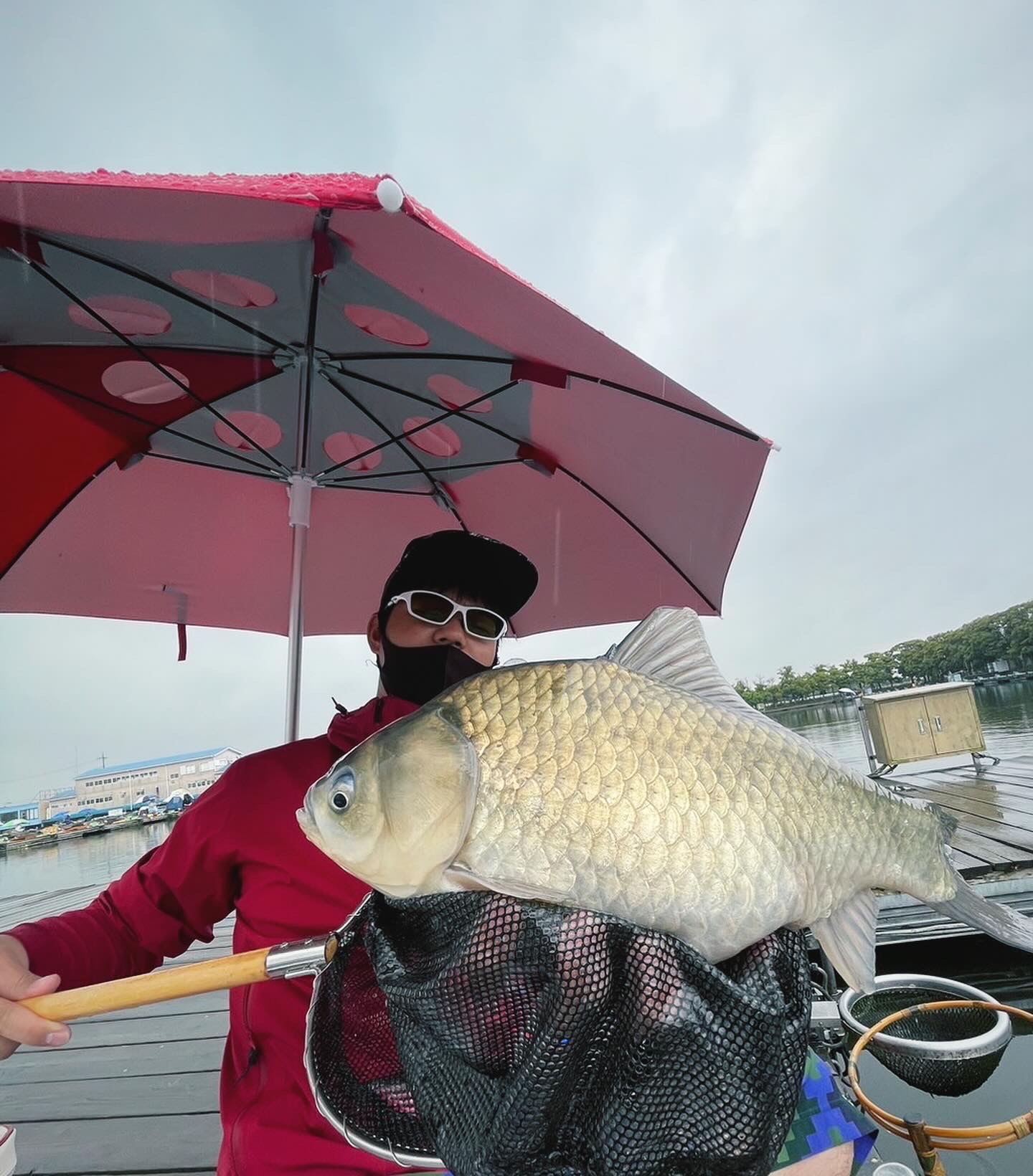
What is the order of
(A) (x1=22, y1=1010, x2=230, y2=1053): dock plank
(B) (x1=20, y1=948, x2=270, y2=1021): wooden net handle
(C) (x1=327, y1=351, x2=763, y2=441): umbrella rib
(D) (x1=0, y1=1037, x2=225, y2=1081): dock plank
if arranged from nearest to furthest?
(B) (x1=20, y1=948, x2=270, y2=1021): wooden net handle < (C) (x1=327, y1=351, x2=763, y2=441): umbrella rib < (D) (x1=0, y1=1037, x2=225, y2=1081): dock plank < (A) (x1=22, y1=1010, x2=230, y2=1053): dock plank

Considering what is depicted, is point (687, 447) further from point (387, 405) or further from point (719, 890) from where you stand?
point (719, 890)

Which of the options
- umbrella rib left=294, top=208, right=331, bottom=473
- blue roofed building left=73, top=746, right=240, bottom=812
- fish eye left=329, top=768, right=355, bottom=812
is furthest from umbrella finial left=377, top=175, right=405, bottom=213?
blue roofed building left=73, top=746, right=240, bottom=812

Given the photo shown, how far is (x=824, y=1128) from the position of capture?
154 cm

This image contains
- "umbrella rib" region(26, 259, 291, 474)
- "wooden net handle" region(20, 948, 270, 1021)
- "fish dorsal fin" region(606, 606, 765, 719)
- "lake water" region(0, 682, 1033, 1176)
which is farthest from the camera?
"lake water" region(0, 682, 1033, 1176)

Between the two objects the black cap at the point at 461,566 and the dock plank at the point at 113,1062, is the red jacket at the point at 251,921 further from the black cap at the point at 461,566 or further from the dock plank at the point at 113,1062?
the dock plank at the point at 113,1062

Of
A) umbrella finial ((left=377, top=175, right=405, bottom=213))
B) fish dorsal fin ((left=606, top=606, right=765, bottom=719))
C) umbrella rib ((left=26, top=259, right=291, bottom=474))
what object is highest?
umbrella rib ((left=26, top=259, right=291, bottom=474))

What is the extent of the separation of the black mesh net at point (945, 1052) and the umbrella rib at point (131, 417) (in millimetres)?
3013

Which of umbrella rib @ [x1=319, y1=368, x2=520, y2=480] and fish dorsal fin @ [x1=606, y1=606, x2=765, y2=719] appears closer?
fish dorsal fin @ [x1=606, y1=606, x2=765, y2=719]

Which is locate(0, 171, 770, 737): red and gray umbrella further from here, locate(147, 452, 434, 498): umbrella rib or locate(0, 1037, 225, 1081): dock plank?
locate(0, 1037, 225, 1081): dock plank

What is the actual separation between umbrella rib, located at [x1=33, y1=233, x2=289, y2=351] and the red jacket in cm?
118

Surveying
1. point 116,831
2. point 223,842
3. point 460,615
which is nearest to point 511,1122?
point 223,842

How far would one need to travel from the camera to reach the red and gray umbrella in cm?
131

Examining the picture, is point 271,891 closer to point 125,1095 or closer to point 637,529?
point 637,529

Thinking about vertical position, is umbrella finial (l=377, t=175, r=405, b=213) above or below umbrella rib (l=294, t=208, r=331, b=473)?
below
